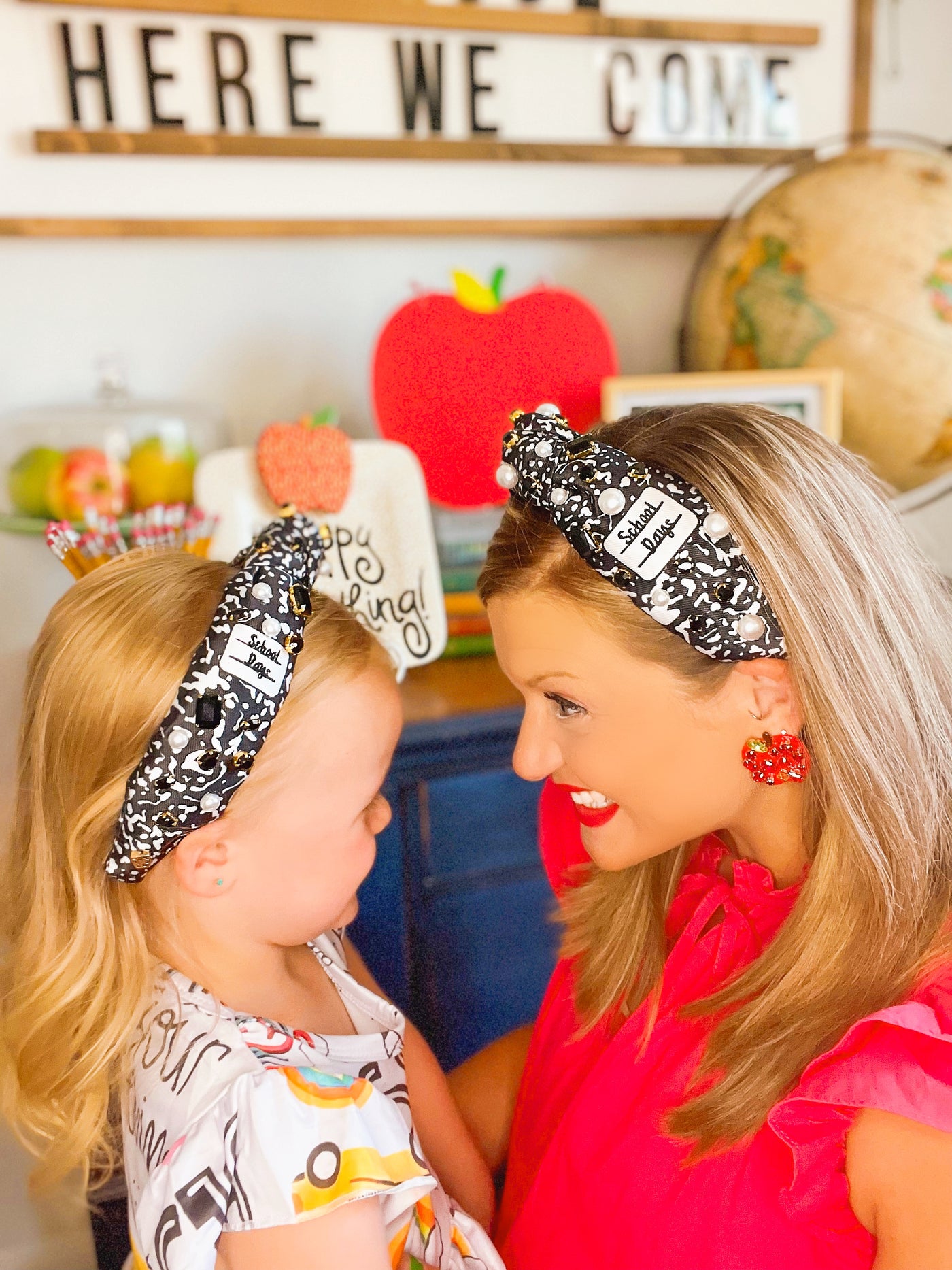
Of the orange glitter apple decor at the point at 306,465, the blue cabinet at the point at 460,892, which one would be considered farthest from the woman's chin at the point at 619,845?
the orange glitter apple decor at the point at 306,465

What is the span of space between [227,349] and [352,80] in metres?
0.43

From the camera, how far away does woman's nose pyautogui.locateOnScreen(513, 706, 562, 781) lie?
86cm

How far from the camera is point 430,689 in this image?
1.47 metres

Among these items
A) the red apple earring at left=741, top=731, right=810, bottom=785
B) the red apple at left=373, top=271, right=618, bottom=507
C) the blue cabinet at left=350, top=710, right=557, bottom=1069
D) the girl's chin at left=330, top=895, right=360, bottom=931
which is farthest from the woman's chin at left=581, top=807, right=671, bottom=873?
the red apple at left=373, top=271, right=618, bottom=507

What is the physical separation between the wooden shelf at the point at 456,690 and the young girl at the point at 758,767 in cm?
49

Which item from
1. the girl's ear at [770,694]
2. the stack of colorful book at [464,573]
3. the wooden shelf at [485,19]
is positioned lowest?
the stack of colorful book at [464,573]

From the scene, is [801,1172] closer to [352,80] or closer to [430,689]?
[430,689]

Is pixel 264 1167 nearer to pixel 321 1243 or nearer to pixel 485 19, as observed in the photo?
pixel 321 1243

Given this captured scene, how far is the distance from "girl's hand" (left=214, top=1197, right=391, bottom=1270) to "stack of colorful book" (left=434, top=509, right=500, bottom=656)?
0.91 metres

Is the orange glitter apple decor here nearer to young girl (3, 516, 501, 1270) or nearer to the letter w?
young girl (3, 516, 501, 1270)

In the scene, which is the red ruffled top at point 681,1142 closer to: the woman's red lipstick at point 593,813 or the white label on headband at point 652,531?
the woman's red lipstick at point 593,813

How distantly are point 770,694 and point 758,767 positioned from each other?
2.3 inches

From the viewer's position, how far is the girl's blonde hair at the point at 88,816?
0.82 metres

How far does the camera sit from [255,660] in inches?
31.9
